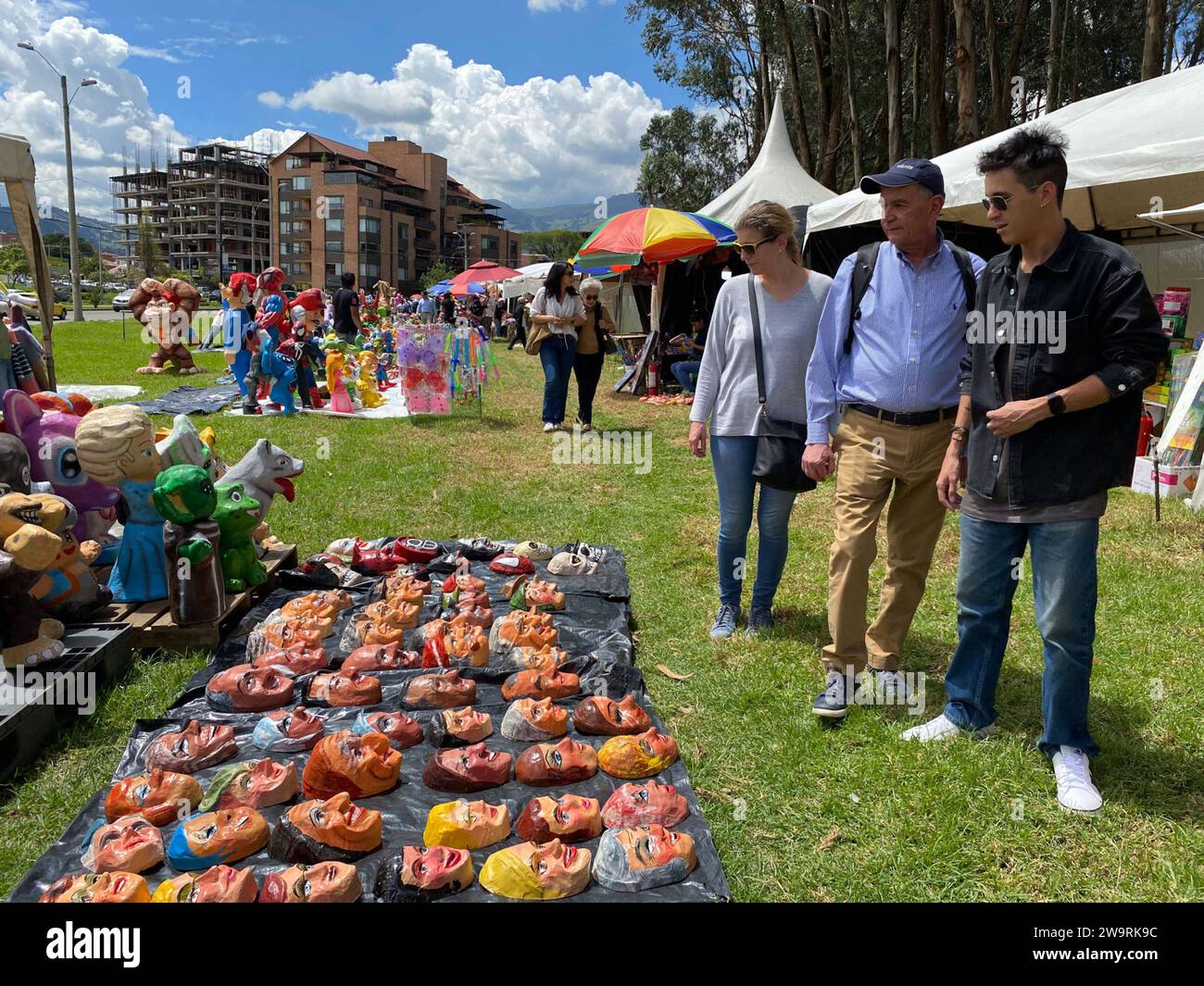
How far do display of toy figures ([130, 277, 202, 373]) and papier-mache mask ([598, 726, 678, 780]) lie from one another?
51.3ft

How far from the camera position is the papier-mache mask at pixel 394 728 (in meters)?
3.13

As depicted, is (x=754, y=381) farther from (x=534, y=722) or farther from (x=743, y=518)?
(x=534, y=722)

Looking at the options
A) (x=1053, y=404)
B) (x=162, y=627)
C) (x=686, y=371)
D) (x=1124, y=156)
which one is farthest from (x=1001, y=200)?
(x=686, y=371)

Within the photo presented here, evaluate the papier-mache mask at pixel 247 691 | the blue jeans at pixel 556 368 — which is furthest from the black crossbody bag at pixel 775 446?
the blue jeans at pixel 556 368

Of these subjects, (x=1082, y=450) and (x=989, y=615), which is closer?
(x=1082, y=450)

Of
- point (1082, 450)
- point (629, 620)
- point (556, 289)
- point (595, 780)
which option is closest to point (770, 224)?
point (1082, 450)

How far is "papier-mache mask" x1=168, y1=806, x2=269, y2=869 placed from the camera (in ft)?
7.99

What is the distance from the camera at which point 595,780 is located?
2.98 m

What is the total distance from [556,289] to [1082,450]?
760cm

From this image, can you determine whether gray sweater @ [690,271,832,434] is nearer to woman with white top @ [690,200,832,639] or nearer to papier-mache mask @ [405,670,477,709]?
woman with white top @ [690,200,832,639]

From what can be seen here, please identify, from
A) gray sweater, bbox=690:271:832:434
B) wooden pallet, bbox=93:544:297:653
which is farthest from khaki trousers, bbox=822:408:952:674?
wooden pallet, bbox=93:544:297:653

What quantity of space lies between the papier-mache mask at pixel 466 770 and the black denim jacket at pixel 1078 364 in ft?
6.53
